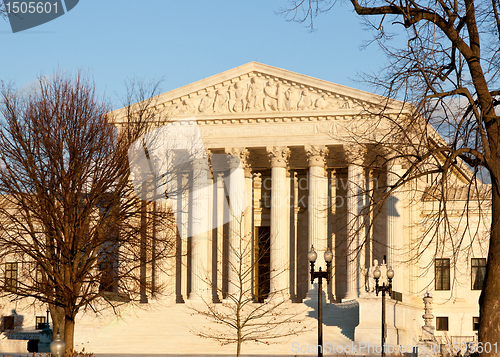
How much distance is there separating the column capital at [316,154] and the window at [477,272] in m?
13.9

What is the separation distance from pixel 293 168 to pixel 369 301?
17.8 metres

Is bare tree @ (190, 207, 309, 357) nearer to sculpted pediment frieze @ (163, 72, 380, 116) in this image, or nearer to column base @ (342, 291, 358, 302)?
column base @ (342, 291, 358, 302)

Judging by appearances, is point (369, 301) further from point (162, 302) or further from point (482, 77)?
point (482, 77)

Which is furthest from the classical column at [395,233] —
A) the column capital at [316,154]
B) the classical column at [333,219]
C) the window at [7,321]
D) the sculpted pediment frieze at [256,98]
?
the window at [7,321]

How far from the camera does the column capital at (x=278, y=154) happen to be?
4866 centimetres

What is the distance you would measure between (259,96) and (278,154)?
4319mm

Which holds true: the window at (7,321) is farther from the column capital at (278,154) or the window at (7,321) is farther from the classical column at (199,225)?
the column capital at (278,154)

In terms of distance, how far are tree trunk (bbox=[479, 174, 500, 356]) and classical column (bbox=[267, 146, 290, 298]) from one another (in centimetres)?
3225

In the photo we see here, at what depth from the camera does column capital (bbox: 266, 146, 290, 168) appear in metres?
48.7

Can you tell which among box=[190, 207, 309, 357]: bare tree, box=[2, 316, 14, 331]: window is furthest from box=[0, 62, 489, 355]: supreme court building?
box=[2, 316, 14, 331]: window

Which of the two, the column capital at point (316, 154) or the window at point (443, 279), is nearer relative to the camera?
the column capital at point (316, 154)

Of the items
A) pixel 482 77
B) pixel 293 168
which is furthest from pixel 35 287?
pixel 293 168

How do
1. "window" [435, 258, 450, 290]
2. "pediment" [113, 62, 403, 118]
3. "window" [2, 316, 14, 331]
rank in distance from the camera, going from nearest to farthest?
"pediment" [113, 62, 403, 118] → "window" [435, 258, 450, 290] → "window" [2, 316, 14, 331]

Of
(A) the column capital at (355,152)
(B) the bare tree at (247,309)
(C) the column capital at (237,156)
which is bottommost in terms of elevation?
(B) the bare tree at (247,309)
